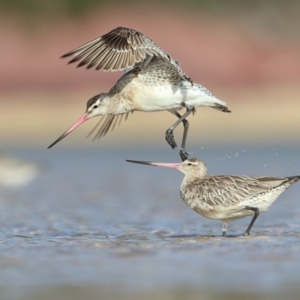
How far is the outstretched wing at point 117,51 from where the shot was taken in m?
10.5

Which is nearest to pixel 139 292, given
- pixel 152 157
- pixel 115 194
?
pixel 115 194

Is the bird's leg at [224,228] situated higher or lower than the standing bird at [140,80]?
lower

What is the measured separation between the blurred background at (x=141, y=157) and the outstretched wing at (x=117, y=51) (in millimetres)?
1714

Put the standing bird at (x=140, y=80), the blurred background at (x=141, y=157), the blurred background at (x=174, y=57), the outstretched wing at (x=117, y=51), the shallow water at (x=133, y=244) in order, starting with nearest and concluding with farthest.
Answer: the shallow water at (x=133, y=244)
the blurred background at (x=141, y=157)
the outstretched wing at (x=117, y=51)
the standing bird at (x=140, y=80)
the blurred background at (x=174, y=57)

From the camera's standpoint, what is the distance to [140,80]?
1104 centimetres

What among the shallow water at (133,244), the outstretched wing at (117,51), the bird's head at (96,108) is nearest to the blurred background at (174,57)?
the shallow water at (133,244)

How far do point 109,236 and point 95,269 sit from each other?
7.08ft

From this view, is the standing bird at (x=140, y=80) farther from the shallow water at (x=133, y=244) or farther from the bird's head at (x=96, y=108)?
the shallow water at (x=133, y=244)

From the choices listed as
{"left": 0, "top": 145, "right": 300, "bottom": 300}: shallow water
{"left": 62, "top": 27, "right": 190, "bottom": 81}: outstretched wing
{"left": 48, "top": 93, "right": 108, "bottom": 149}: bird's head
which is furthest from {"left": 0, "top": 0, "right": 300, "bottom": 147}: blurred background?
{"left": 62, "top": 27, "right": 190, "bottom": 81}: outstretched wing

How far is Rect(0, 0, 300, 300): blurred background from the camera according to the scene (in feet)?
28.6

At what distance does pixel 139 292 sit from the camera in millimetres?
8016

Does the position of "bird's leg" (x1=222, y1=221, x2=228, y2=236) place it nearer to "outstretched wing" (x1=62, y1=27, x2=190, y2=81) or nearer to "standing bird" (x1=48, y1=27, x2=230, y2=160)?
"standing bird" (x1=48, y1=27, x2=230, y2=160)

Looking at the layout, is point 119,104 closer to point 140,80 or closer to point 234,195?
point 140,80

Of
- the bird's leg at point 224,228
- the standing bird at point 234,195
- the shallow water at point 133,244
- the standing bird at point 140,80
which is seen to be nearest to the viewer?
the shallow water at point 133,244
